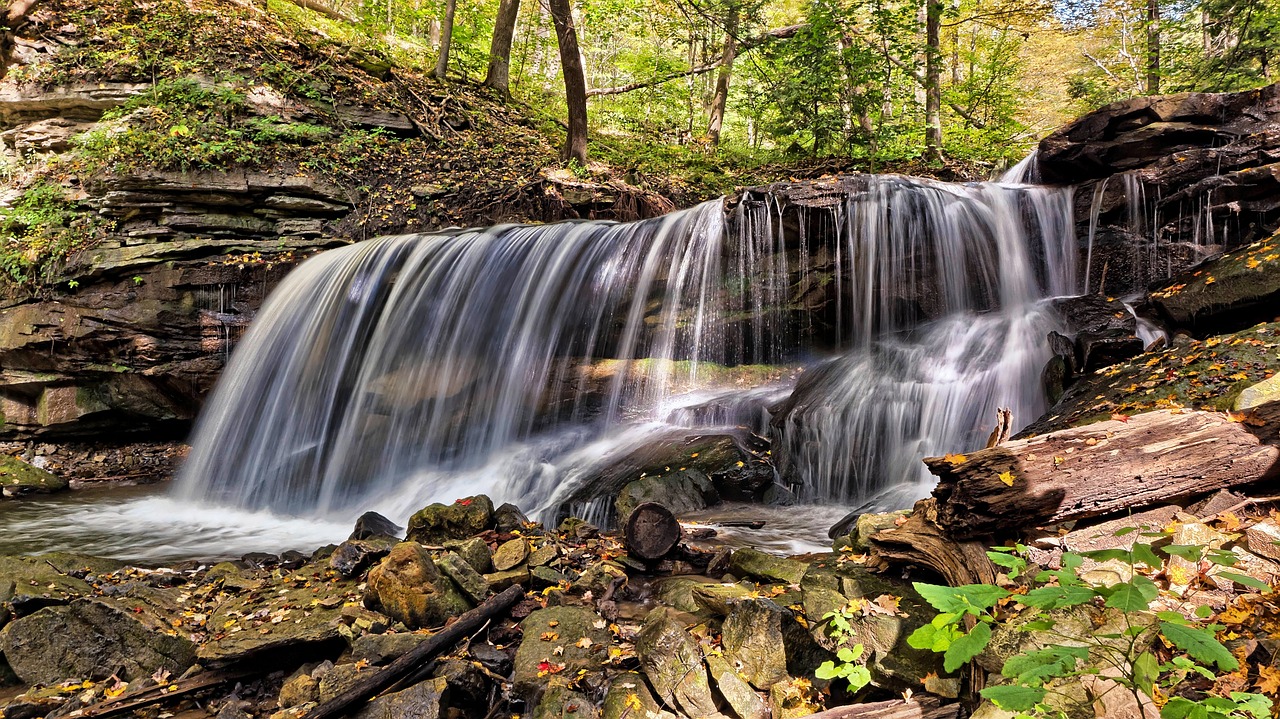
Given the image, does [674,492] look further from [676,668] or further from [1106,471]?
[1106,471]

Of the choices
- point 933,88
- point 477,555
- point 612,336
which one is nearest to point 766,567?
point 477,555

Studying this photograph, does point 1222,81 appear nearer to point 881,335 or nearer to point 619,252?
point 881,335

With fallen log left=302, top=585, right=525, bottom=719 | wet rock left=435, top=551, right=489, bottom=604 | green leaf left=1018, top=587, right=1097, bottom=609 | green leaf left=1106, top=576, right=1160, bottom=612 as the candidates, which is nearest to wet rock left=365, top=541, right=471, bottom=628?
wet rock left=435, top=551, right=489, bottom=604

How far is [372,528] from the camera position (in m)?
5.50

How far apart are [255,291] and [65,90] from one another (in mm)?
5682

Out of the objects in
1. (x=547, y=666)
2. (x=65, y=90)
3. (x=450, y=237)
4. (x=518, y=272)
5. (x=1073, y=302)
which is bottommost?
(x=547, y=666)

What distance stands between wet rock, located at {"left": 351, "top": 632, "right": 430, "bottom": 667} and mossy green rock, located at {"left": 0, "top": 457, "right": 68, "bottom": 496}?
843cm

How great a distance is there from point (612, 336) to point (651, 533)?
14.3ft

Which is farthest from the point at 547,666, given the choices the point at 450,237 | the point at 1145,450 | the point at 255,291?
the point at 255,291

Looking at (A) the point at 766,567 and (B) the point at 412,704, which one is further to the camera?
(A) the point at 766,567

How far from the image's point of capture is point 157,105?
432 inches

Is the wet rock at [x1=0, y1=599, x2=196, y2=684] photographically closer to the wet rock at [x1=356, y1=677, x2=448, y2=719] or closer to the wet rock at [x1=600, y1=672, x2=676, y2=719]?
the wet rock at [x1=356, y1=677, x2=448, y2=719]

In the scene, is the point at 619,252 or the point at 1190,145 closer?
the point at 1190,145

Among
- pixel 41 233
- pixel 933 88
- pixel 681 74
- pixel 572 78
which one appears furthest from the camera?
pixel 681 74
